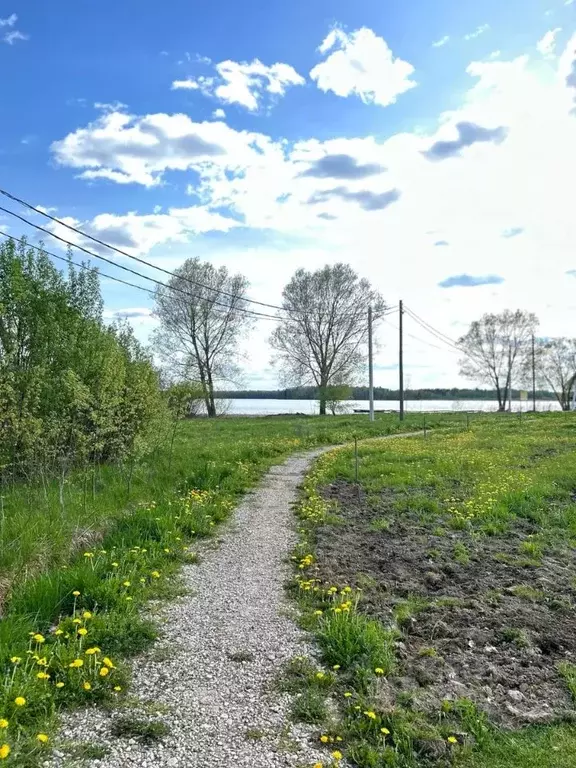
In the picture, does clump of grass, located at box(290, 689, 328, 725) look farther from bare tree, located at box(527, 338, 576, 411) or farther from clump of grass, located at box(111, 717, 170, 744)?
bare tree, located at box(527, 338, 576, 411)

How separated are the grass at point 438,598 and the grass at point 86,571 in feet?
5.44

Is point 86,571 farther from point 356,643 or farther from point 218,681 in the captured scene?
point 356,643

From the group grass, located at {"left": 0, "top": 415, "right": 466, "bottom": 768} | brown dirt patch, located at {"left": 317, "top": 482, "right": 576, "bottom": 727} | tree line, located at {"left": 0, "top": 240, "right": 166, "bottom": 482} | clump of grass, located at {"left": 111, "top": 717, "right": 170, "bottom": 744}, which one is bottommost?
brown dirt patch, located at {"left": 317, "top": 482, "right": 576, "bottom": 727}

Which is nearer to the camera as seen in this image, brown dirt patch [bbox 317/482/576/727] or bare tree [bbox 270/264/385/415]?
brown dirt patch [bbox 317/482/576/727]

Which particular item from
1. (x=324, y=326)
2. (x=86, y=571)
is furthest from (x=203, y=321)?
(x=86, y=571)

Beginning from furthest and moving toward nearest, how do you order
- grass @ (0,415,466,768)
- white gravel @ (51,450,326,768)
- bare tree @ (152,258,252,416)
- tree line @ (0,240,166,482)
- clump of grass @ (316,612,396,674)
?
bare tree @ (152,258,252,416) < tree line @ (0,240,166,482) < clump of grass @ (316,612,396,674) < grass @ (0,415,466,768) < white gravel @ (51,450,326,768)

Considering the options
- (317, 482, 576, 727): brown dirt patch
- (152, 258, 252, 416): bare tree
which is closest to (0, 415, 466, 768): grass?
(317, 482, 576, 727): brown dirt patch

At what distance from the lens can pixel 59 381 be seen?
28.9 ft

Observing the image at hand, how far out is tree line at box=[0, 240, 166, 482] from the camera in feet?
26.2

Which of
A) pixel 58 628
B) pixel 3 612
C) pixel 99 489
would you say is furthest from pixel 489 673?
pixel 99 489

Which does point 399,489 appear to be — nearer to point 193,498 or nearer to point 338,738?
point 193,498

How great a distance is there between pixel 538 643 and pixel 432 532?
3.87m

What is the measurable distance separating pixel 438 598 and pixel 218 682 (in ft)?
9.17

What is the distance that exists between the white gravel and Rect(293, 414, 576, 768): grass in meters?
0.37
